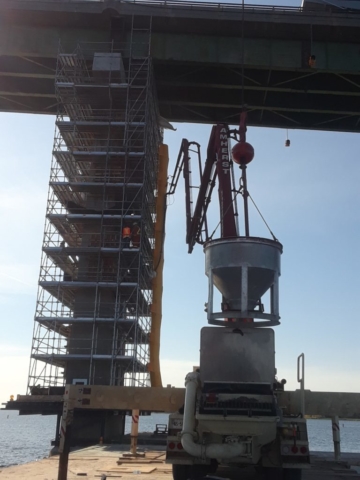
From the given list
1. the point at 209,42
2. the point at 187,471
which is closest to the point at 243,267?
the point at 187,471

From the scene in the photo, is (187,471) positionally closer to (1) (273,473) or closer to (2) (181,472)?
(2) (181,472)

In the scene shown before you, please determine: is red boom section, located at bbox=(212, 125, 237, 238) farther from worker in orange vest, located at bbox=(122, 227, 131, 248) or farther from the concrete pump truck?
worker in orange vest, located at bbox=(122, 227, 131, 248)

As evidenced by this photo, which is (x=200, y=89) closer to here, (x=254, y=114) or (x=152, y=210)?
(x=254, y=114)

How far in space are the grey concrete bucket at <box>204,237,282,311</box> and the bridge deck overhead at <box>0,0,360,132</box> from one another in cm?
2481

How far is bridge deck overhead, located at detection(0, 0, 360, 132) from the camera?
36.5m

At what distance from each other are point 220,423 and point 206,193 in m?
18.0

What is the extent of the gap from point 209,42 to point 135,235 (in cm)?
1362

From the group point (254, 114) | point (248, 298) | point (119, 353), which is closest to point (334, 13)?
point (254, 114)

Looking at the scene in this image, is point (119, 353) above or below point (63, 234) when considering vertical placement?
below

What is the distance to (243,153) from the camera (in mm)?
20672

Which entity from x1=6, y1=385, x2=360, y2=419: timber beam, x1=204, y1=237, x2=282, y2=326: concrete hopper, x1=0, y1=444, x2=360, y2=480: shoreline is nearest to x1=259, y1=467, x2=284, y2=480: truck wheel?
x1=6, y1=385, x2=360, y2=419: timber beam

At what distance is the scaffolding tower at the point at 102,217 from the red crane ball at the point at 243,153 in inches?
628

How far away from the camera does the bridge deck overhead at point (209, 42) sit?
1437 inches

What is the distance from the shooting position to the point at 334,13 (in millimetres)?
36906
